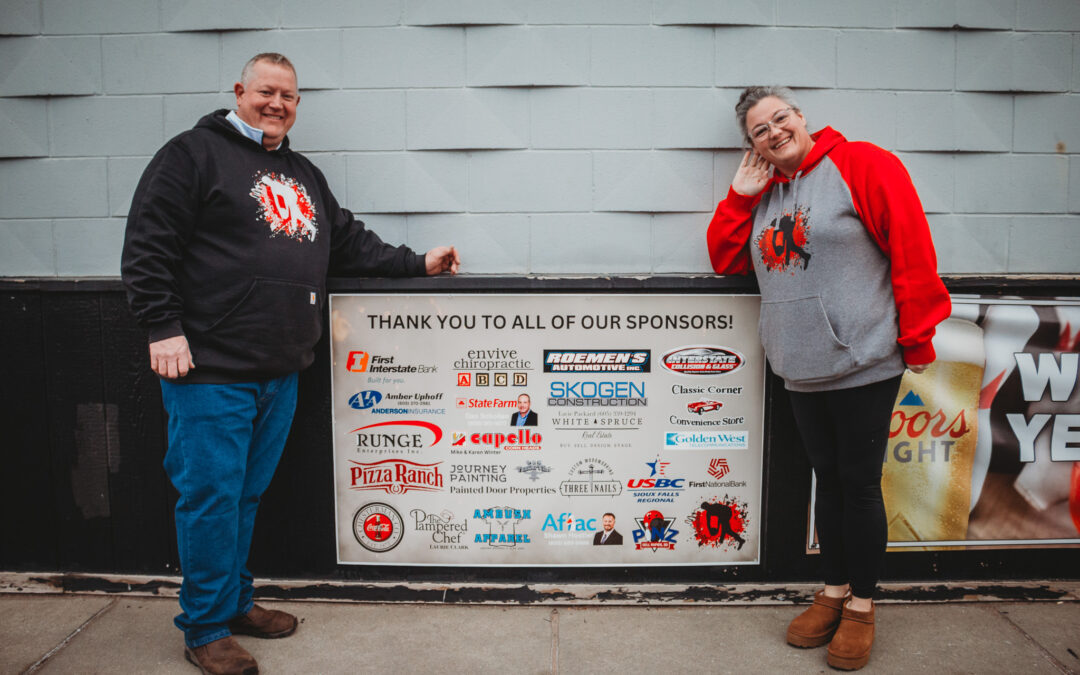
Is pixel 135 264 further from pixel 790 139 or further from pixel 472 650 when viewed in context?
pixel 790 139

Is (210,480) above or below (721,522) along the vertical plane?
above

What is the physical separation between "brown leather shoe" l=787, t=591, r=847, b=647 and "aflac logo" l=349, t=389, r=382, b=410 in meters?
1.98

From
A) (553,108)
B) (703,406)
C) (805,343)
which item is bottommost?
(703,406)

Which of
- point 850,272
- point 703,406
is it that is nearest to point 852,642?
point 703,406

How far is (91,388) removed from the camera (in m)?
2.94

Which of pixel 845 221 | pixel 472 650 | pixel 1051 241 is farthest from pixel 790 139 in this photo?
pixel 472 650

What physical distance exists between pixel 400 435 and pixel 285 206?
3.57 feet

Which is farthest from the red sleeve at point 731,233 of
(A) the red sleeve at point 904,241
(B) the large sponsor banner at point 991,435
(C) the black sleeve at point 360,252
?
(C) the black sleeve at point 360,252

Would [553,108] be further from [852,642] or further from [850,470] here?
[852,642]

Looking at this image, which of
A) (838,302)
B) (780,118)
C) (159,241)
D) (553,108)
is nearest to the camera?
(159,241)

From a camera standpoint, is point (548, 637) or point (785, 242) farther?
point (548, 637)

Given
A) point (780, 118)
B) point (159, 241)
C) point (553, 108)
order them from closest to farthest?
1. point (159, 241)
2. point (780, 118)
3. point (553, 108)

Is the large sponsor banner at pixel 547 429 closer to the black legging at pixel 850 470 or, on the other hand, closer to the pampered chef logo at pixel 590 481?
the pampered chef logo at pixel 590 481

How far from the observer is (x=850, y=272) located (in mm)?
2291
